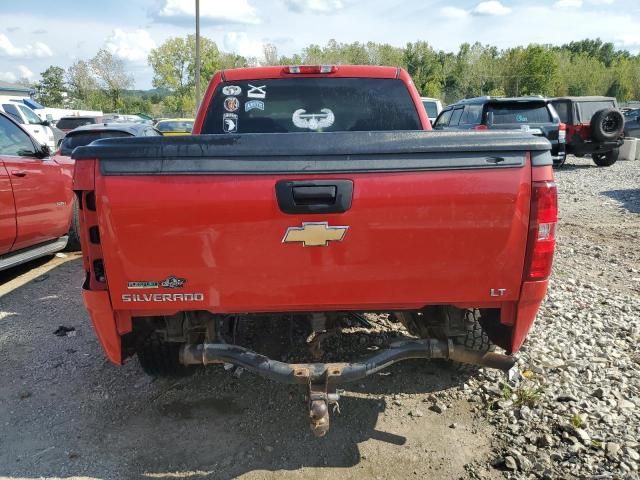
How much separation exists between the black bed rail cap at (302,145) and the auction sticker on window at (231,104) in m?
1.62

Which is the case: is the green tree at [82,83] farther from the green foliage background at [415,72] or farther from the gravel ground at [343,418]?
the gravel ground at [343,418]

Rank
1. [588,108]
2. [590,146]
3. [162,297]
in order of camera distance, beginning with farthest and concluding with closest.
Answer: [588,108] < [590,146] < [162,297]

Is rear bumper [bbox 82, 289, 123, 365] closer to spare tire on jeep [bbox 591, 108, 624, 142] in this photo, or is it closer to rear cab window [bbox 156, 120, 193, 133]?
spare tire on jeep [bbox 591, 108, 624, 142]

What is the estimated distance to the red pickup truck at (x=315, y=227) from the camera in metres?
2.52

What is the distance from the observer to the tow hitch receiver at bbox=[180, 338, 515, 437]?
8.84 feet

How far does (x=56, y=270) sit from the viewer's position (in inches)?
261

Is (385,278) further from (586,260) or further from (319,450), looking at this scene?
(586,260)

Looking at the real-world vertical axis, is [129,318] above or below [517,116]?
below

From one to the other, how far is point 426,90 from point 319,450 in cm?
5154

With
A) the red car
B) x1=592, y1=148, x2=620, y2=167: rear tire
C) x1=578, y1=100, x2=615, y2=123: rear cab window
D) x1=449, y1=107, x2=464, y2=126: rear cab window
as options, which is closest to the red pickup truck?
the red car

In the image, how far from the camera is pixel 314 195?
252 centimetres

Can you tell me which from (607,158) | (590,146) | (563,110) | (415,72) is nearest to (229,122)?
(590,146)

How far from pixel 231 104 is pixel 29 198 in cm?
305

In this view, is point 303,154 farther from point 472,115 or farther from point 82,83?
point 82,83
